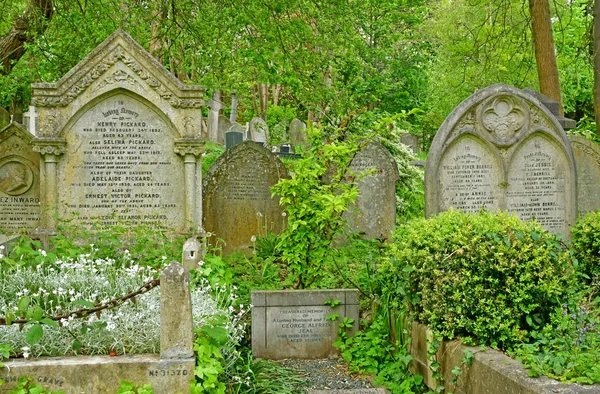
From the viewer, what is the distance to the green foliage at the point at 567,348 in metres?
3.55

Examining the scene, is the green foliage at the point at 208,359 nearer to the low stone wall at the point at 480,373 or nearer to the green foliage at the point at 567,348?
the low stone wall at the point at 480,373

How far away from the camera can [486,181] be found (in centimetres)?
859

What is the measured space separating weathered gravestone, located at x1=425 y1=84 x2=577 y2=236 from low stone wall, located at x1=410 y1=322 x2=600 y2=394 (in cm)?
372

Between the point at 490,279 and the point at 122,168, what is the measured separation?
5119 millimetres

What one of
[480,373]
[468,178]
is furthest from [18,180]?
[480,373]

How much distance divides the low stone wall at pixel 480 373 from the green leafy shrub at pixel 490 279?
0.14 meters

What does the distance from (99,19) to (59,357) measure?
7.81m

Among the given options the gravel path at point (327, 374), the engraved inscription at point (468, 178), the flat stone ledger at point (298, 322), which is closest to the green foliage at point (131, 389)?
the gravel path at point (327, 374)

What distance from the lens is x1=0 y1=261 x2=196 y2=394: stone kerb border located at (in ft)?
13.4

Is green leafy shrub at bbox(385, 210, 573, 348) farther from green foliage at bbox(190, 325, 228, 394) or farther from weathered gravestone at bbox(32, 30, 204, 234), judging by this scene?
weathered gravestone at bbox(32, 30, 204, 234)

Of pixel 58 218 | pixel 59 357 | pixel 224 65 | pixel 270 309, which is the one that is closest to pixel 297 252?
pixel 270 309

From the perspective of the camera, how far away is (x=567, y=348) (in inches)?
155

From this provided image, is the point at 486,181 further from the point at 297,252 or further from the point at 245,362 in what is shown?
the point at 245,362

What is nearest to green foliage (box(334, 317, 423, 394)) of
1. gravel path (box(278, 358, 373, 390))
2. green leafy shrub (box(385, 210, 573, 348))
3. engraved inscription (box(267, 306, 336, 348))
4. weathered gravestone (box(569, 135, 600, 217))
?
gravel path (box(278, 358, 373, 390))
